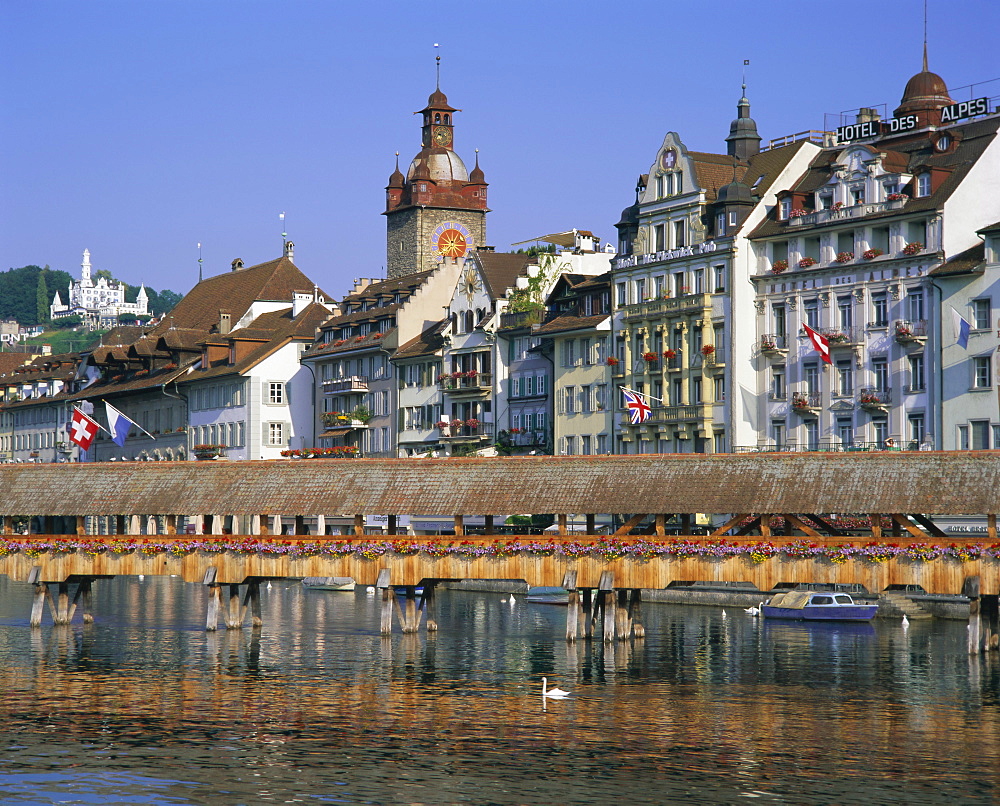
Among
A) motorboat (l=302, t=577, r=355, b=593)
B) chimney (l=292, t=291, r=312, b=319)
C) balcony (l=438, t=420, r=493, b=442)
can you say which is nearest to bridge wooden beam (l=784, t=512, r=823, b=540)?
motorboat (l=302, t=577, r=355, b=593)

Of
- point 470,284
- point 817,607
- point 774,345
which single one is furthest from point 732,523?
point 470,284

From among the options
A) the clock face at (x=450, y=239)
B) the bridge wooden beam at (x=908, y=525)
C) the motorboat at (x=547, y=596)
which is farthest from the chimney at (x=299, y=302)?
the bridge wooden beam at (x=908, y=525)

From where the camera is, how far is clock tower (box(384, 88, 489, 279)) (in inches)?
5266

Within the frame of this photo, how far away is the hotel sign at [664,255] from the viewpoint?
7873 cm

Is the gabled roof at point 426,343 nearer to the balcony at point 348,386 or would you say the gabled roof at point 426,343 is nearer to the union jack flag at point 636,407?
the balcony at point 348,386

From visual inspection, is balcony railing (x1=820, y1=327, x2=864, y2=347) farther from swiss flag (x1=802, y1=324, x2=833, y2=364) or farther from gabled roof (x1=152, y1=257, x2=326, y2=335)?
gabled roof (x1=152, y1=257, x2=326, y2=335)

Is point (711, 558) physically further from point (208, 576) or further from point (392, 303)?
point (392, 303)

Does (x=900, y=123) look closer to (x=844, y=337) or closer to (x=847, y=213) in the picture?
(x=847, y=213)

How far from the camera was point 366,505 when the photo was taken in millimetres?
53750

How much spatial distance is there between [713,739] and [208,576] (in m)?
23.5

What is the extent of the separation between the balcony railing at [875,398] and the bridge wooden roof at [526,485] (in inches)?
854

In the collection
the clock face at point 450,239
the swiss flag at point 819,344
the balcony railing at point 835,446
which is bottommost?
the balcony railing at point 835,446

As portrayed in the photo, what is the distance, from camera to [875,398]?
2798 inches

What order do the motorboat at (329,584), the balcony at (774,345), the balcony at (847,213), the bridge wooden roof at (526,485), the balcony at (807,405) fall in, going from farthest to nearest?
the motorboat at (329,584)
the balcony at (774,345)
the balcony at (807,405)
the balcony at (847,213)
the bridge wooden roof at (526,485)
